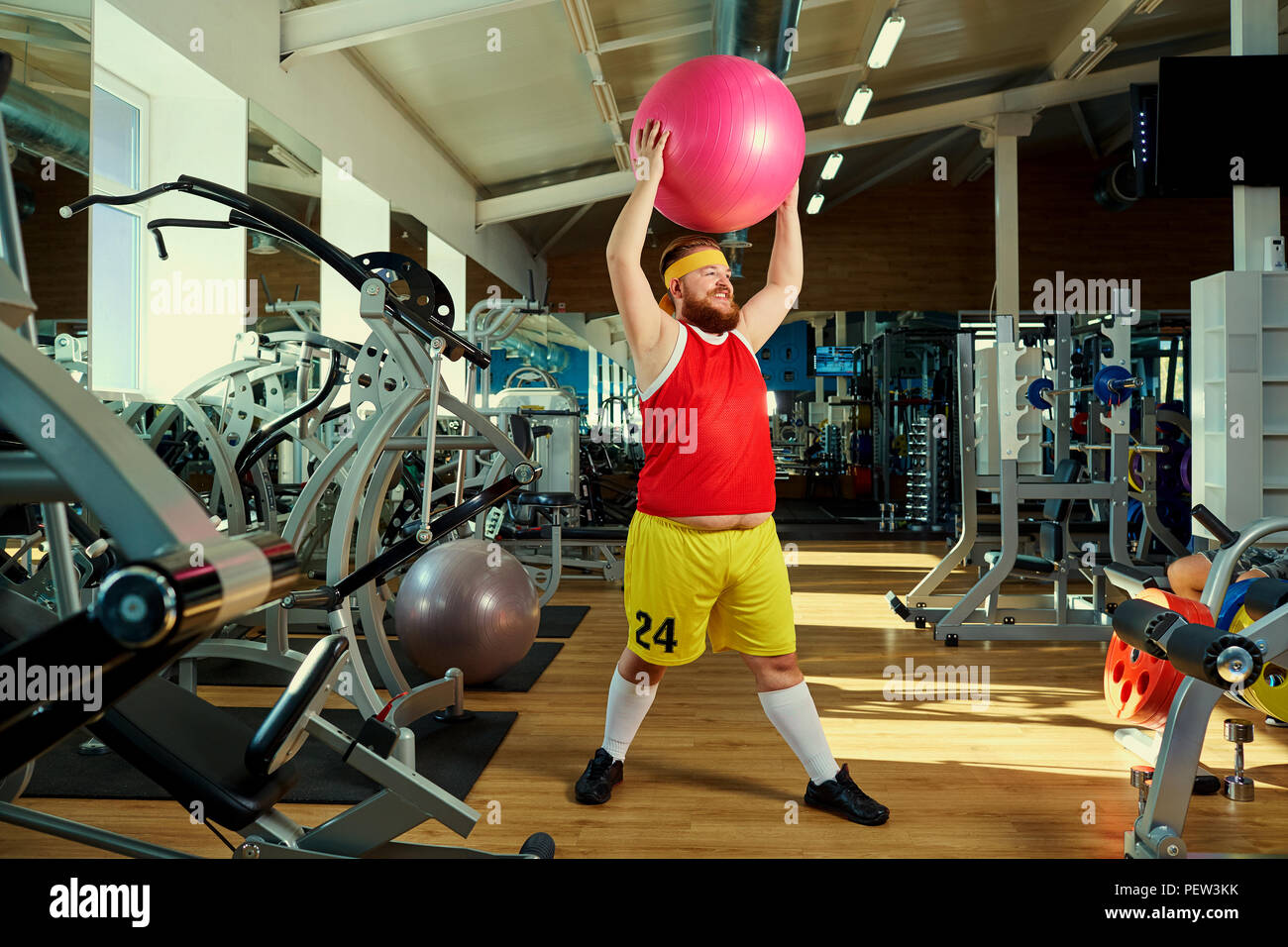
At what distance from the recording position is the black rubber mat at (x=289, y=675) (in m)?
3.60

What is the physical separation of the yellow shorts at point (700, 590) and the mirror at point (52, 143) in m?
2.78

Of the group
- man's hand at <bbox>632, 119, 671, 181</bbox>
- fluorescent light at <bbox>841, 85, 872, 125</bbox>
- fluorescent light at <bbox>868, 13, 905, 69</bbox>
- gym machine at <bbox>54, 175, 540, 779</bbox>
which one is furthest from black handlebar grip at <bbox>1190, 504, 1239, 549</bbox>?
fluorescent light at <bbox>841, 85, 872, 125</bbox>

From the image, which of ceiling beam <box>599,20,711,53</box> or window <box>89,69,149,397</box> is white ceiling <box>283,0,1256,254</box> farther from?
window <box>89,69,149,397</box>

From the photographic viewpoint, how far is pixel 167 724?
5.30 ft

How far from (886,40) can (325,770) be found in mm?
6147

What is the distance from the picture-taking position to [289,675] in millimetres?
3455

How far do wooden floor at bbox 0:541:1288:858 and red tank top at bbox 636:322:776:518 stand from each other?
0.73 metres

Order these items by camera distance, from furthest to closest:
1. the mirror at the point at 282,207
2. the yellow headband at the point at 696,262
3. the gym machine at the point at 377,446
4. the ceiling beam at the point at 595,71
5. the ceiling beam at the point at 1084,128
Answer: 1. the ceiling beam at the point at 1084,128
2. the ceiling beam at the point at 595,71
3. the mirror at the point at 282,207
4. the gym machine at the point at 377,446
5. the yellow headband at the point at 696,262

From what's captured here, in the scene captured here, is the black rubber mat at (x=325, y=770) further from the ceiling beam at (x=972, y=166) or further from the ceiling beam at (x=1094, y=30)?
the ceiling beam at (x=972, y=166)

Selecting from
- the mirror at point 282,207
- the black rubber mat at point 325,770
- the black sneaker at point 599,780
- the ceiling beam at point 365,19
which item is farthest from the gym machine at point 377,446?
the ceiling beam at point 365,19

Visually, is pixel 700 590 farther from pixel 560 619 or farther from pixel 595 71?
pixel 595 71

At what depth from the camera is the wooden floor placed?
6.99 feet

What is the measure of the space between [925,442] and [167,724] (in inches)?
291
